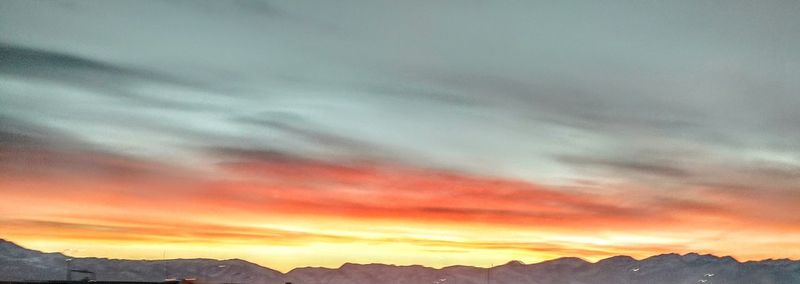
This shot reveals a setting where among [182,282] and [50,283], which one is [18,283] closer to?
[50,283]

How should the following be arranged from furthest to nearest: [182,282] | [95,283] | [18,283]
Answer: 1. [95,283]
2. [18,283]
3. [182,282]

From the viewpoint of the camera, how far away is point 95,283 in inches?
4808

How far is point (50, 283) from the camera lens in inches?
4289

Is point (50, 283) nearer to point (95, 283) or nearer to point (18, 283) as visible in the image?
point (18, 283)

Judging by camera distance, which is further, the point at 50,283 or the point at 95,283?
the point at 95,283

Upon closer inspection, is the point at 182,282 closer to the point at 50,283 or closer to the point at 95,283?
the point at 50,283

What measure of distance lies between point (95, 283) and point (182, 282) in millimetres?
29275

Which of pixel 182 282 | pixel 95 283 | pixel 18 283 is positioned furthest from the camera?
pixel 95 283

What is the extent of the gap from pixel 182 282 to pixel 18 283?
813 inches

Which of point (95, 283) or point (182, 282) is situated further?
point (95, 283)

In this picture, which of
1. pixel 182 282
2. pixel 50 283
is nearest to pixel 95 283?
pixel 50 283

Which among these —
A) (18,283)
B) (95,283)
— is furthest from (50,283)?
(95,283)

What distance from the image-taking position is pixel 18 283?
105 metres

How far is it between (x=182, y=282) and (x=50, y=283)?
67.1 feet
